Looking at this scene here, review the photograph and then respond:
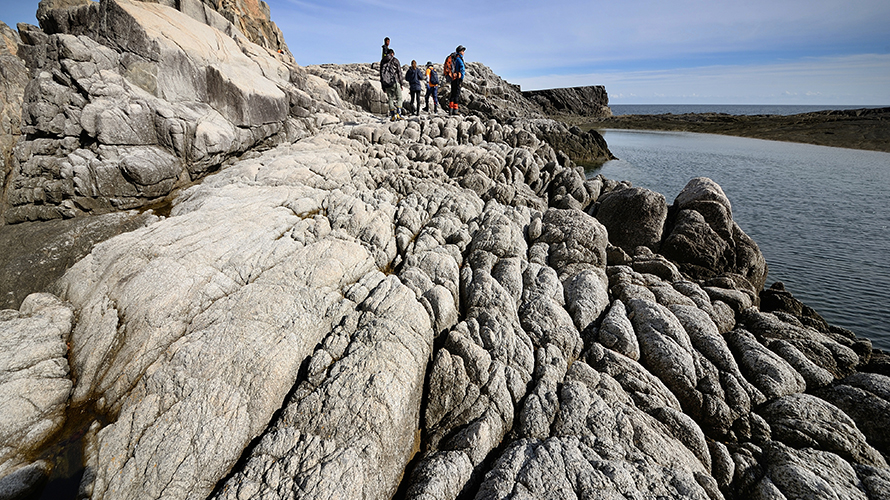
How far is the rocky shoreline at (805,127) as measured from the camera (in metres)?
62.0

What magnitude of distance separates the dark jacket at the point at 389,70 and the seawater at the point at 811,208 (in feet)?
85.7

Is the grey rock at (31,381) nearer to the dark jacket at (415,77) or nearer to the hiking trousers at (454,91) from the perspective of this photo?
the dark jacket at (415,77)

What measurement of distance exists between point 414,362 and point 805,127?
105734mm

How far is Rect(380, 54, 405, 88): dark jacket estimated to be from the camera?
1105 inches

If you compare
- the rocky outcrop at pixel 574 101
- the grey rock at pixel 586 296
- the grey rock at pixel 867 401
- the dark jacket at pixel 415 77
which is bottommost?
the grey rock at pixel 867 401

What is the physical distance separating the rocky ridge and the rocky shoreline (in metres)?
75.8

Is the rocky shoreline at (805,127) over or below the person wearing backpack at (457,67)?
below

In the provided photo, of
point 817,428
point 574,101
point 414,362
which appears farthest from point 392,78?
point 574,101

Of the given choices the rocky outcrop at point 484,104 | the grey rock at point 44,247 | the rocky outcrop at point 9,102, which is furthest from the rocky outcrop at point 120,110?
the rocky outcrop at point 484,104

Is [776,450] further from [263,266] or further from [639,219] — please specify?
[263,266]

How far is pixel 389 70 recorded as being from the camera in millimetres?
28094

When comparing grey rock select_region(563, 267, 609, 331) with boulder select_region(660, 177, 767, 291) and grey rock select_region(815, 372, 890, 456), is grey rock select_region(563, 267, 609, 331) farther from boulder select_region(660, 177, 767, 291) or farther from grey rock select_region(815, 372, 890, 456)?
grey rock select_region(815, 372, 890, 456)

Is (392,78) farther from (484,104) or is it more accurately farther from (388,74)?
(484,104)

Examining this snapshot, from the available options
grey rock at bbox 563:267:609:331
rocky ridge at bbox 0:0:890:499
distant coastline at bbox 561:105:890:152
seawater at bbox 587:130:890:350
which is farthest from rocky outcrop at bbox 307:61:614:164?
distant coastline at bbox 561:105:890:152
